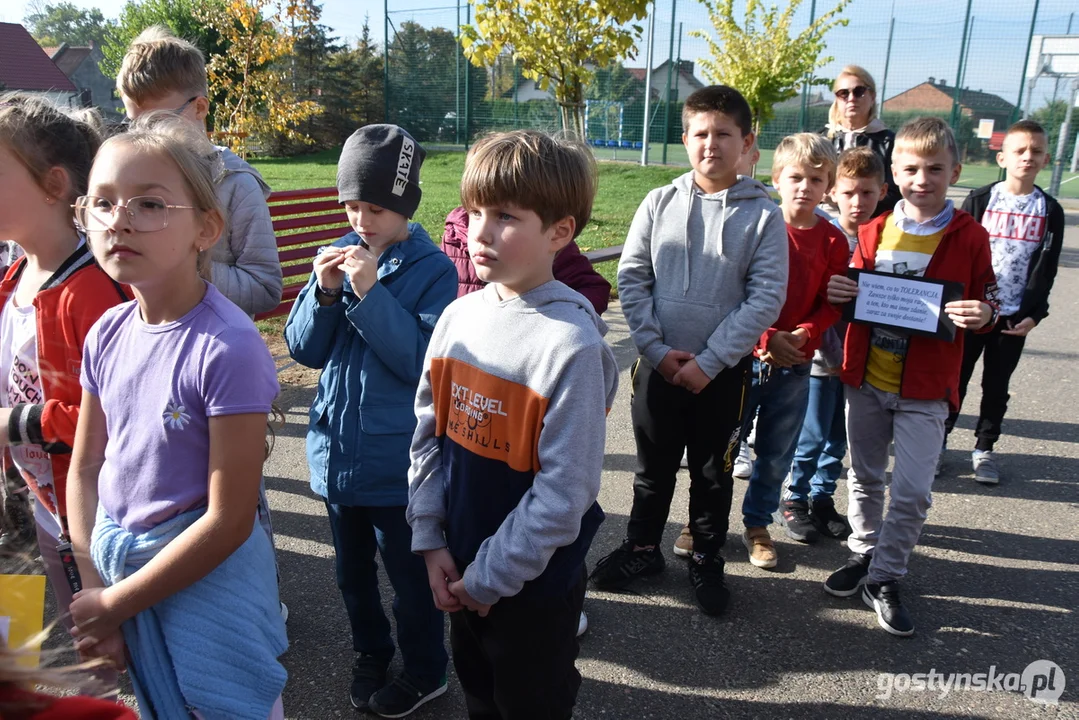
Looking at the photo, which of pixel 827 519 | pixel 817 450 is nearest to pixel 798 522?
pixel 827 519

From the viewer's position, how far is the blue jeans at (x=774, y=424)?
11.9ft

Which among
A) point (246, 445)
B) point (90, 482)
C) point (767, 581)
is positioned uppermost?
point (246, 445)

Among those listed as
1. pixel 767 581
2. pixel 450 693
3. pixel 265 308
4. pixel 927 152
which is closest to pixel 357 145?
pixel 265 308

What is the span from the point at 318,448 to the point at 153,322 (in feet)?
2.77

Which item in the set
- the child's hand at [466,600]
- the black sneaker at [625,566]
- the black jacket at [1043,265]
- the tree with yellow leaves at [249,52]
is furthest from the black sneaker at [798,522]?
the tree with yellow leaves at [249,52]

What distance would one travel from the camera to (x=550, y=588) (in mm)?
1876

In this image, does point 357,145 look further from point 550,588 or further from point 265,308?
point 550,588

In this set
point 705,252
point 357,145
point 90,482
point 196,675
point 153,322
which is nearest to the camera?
point 196,675

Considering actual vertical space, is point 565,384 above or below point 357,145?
below

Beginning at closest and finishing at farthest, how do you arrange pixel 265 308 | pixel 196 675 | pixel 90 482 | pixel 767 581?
pixel 196 675 → pixel 90 482 → pixel 265 308 → pixel 767 581

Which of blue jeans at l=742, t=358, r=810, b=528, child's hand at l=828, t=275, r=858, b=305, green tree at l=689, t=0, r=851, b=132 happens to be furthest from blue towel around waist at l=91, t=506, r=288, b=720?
green tree at l=689, t=0, r=851, b=132

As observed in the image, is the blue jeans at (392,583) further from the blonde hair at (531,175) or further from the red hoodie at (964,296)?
the red hoodie at (964,296)

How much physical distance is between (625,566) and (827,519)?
1.24 m

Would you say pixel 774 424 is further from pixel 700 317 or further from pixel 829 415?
pixel 700 317
